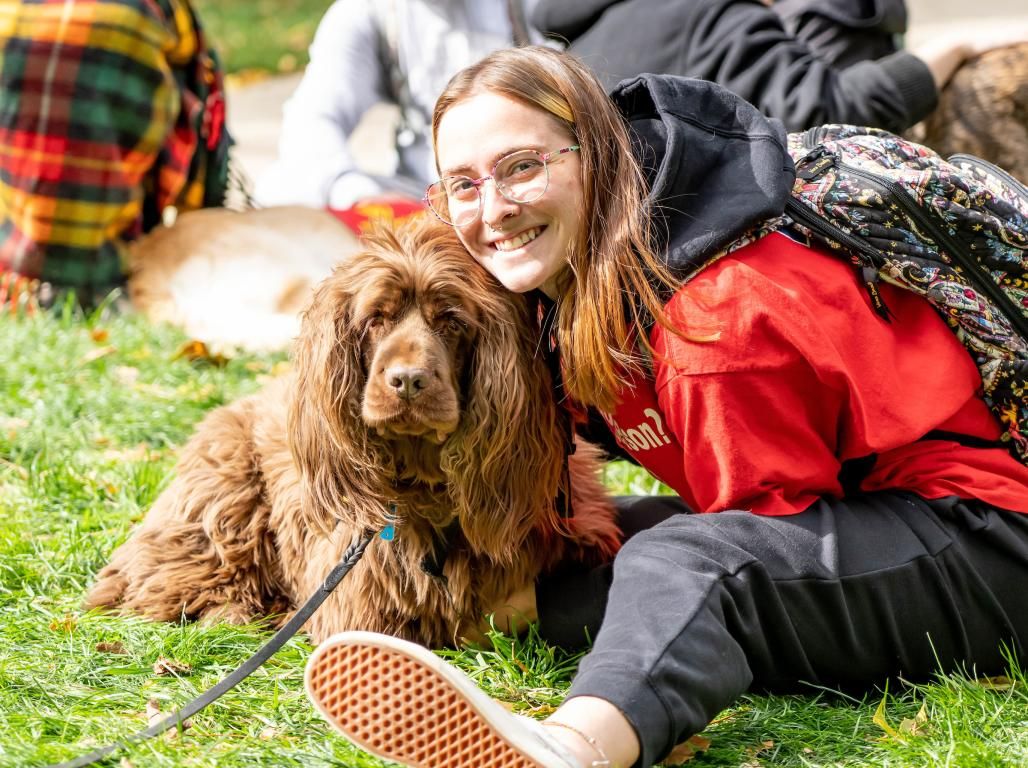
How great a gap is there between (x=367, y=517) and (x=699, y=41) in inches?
88.5

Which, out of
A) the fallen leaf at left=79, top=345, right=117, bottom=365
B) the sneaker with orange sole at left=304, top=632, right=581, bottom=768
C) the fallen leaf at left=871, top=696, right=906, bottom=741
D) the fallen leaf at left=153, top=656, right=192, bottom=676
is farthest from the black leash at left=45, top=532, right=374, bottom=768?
the fallen leaf at left=79, top=345, right=117, bottom=365

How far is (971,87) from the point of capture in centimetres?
478

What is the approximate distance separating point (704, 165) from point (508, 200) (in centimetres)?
43

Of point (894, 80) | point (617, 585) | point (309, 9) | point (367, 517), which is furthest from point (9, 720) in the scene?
point (309, 9)

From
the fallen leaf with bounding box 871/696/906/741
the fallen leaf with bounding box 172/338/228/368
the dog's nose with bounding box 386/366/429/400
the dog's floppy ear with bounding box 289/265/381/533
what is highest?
the dog's nose with bounding box 386/366/429/400

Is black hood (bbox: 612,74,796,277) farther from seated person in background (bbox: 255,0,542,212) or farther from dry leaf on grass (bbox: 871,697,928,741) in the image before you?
seated person in background (bbox: 255,0,542,212)

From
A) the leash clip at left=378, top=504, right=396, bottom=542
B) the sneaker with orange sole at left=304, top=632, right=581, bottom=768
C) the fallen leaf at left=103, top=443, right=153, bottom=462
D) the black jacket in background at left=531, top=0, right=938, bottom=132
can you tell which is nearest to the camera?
the sneaker with orange sole at left=304, top=632, right=581, bottom=768

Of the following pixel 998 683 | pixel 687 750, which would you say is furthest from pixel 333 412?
pixel 998 683

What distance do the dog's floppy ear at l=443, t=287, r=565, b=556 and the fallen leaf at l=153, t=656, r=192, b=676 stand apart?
2.35 ft

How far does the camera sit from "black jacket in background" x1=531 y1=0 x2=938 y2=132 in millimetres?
4164

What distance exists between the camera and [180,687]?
2697 millimetres

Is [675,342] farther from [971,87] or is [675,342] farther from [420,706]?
[971,87]

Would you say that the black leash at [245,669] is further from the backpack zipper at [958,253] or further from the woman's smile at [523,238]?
the backpack zipper at [958,253]

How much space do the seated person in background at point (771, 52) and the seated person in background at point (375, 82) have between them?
3.52 feet
